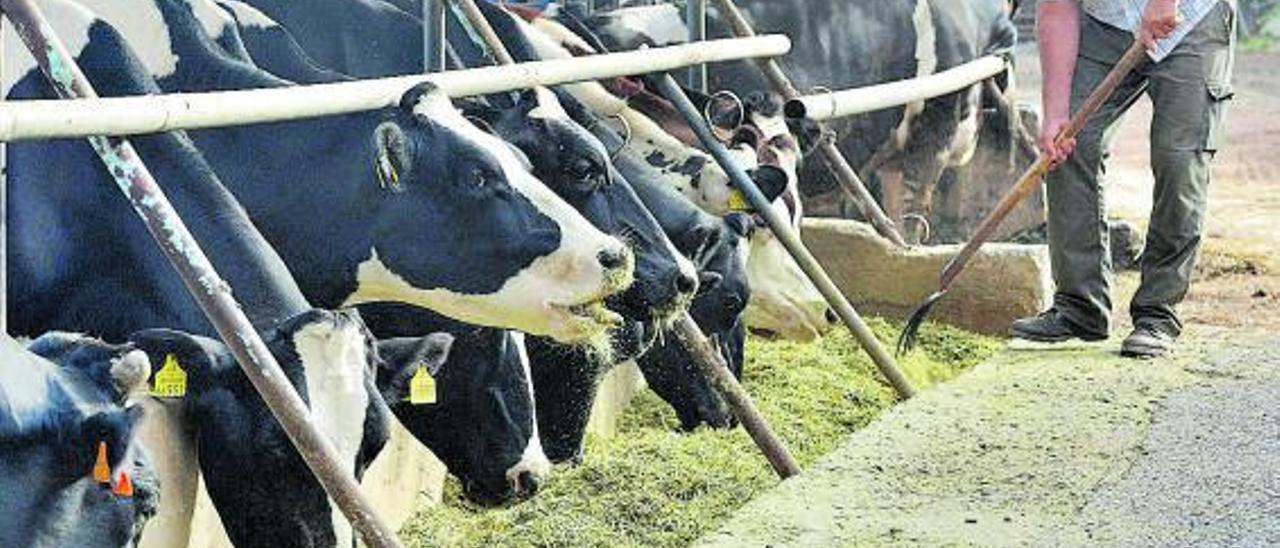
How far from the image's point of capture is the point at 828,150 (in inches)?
384

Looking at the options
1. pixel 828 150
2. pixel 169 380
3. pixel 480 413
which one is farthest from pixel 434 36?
pixel 828 150

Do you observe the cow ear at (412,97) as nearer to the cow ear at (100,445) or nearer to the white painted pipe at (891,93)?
the cow ear at (100,445)

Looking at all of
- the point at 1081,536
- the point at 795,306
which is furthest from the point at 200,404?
the point at 795,306

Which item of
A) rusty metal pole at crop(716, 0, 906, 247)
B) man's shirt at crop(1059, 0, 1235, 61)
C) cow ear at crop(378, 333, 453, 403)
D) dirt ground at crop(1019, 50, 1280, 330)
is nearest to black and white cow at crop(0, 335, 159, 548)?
cow ear at crop(378, 333, 453, 403)

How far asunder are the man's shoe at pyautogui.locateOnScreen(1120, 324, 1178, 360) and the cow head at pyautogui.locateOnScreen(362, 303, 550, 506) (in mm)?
3191

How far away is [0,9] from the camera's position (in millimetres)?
5043

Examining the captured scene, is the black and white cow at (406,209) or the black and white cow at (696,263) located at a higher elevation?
the black and white cow at (406,209)

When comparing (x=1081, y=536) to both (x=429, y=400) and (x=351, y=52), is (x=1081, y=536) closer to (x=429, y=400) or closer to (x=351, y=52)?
(x=429, y=400)

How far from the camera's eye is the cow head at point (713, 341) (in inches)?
304

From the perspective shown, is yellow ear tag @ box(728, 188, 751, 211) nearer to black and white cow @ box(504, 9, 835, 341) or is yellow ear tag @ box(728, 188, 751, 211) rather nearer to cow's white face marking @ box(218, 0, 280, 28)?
black and white cow @ box(504, 9, 835, 341)

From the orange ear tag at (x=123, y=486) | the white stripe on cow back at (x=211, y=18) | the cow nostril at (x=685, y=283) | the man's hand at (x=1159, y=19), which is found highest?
the orange ear tag at (x=123, y=486)

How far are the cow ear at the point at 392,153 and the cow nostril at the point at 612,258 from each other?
0.50 metres

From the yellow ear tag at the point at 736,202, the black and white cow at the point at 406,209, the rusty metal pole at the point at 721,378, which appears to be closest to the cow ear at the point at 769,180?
the yellow ear tag at the point at 736,202

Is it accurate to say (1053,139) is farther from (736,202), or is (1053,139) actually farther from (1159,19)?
(736,202)
